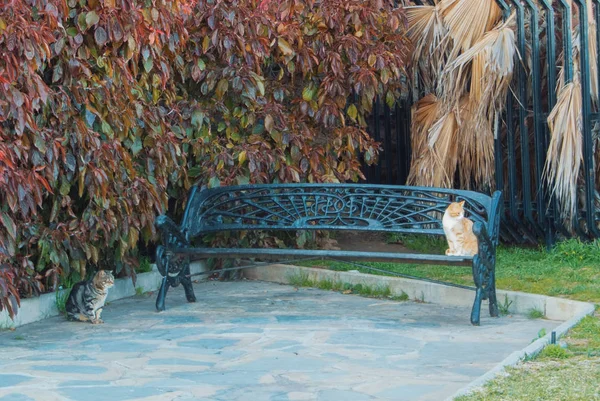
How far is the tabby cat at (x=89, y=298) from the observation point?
628 cm

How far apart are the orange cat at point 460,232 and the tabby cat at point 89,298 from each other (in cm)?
248

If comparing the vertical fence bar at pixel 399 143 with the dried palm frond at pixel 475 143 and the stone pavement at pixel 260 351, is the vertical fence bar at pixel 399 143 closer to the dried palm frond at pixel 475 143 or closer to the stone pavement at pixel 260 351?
the dried palm frond at pixel 475 143

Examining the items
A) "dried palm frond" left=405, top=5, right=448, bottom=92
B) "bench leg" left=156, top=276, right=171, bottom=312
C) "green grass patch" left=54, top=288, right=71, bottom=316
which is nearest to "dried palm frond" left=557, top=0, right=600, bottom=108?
"dried palm frond" left=405, top=5, right=448, bottom=92

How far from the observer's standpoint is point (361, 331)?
5.95m

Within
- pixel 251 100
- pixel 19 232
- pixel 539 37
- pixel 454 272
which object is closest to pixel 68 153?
pixel 19 232

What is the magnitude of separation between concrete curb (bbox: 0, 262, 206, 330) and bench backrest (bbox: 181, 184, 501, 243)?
82 cm

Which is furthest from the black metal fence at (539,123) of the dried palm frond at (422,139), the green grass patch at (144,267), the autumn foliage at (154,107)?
the green grass patch at (144,267)

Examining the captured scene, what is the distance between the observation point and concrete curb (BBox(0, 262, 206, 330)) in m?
6.24

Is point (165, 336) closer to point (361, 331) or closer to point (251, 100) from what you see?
point (361, 331)

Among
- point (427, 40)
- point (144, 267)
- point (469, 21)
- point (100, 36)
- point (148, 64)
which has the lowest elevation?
point (144, 267)

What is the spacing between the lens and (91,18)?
19.8ft

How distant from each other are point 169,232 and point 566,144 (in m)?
3.62

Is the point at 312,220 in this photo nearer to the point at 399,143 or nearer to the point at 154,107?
the point at 154,107

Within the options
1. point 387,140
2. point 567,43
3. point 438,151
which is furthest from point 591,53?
point 387,140
